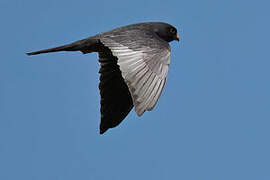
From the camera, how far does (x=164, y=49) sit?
8.84 metres

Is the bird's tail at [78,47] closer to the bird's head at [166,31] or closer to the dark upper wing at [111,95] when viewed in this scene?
the dark upper wing at [111,95]

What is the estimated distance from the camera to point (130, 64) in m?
8.13

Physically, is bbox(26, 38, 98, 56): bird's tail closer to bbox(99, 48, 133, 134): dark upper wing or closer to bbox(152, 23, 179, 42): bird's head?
bbox(99, 48, 133, 134): dark upper wing

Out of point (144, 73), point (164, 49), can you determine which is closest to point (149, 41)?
point (164, 49)

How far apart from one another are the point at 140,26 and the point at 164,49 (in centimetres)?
171

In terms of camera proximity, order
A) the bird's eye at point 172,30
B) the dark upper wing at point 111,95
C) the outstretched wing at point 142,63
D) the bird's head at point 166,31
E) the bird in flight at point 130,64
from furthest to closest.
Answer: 1. the bird's eye at point 172,30
2. the bird's head at point 166,31
3. the dark upper wing at point 111,95
4. the bird in flight at point 130,64
5. the outstretched wing at point 142,63

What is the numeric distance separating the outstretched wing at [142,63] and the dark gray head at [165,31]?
1.24 meters

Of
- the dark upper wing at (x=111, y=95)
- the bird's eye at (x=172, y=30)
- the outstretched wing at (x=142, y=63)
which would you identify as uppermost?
the bird's eye at (x=172, y=30)

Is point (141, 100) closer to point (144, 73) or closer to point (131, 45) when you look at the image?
point (144, 73)

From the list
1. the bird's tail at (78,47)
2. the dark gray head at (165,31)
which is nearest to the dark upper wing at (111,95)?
the bird's tail at (78,47)

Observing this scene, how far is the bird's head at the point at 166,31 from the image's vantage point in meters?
10.9

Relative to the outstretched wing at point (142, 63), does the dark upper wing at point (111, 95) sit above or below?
below

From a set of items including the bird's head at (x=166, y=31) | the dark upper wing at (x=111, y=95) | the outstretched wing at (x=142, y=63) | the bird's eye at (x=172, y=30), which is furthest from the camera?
the bird's eye at (x=172, y=30)

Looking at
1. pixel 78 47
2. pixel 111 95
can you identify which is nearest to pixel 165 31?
pixel 111 95
